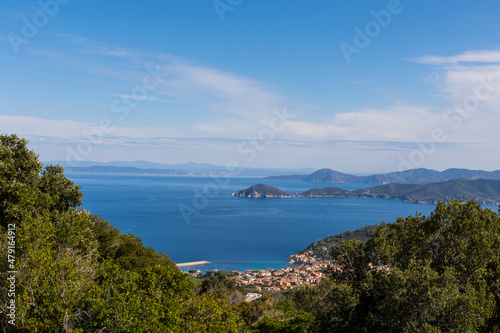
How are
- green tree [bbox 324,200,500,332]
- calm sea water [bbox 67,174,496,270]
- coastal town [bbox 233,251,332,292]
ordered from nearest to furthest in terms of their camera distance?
green tree [bbox 324,200,500,332], coastal town [bbox 233,251,332,292], calm sea water [bbox 67,174,496,270]

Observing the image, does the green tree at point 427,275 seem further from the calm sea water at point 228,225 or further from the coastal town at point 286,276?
the calm sea water at point 228,225

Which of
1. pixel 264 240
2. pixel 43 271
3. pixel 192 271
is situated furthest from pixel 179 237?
pixel 43 271

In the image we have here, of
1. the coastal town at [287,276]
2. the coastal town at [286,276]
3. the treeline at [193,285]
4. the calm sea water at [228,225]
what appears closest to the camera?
the treeline at [193,285]

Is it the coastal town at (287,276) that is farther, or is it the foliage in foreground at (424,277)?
the coastal town at (287,276)

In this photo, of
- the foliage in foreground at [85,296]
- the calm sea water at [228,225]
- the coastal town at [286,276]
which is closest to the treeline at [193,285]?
the foliage in foreground at [85,296]

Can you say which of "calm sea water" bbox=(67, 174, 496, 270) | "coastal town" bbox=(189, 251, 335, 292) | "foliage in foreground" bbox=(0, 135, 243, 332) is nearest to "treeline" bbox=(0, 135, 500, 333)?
"foliage in foreground" bbox=(0, 135, 243, 332)

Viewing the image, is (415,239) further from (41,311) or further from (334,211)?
(334,211)

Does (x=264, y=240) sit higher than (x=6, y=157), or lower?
lower

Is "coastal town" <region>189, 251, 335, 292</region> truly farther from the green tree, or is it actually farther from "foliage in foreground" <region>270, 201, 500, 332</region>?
the green tree
